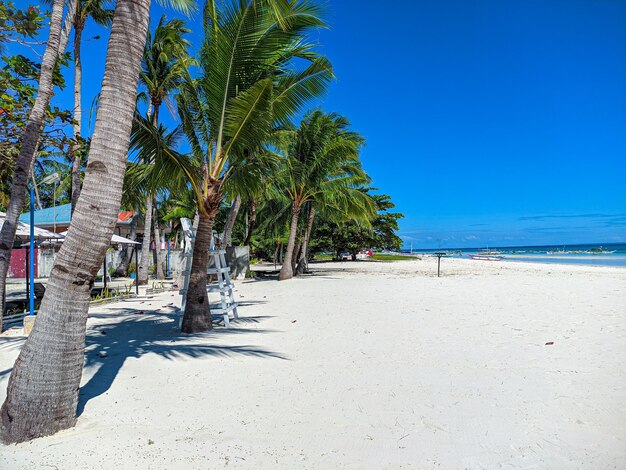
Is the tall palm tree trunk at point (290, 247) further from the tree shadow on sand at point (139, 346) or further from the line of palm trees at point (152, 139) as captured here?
the tree shadow on sand at point (139, 346)

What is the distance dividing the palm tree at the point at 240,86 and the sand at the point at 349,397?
6.34 ft

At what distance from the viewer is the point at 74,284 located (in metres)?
3.11

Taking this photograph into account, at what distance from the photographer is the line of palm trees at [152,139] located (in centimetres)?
309

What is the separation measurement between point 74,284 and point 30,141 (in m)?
4.58

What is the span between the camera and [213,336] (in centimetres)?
661

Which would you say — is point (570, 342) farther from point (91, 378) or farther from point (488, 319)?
point (91, 378)

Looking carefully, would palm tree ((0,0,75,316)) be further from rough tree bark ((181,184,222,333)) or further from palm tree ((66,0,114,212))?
palm tree ((66,0,114,212))

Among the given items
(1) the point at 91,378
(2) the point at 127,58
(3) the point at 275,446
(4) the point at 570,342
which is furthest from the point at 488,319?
(2) the point at 127,58

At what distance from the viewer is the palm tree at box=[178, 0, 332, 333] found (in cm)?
624

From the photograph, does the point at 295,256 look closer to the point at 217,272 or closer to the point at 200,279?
the point at 217,272

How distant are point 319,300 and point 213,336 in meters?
5.08

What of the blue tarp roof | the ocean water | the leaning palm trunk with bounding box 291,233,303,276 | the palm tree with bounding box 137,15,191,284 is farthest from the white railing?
the ocean water

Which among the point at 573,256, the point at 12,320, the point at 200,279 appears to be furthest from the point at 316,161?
the point at 573,256

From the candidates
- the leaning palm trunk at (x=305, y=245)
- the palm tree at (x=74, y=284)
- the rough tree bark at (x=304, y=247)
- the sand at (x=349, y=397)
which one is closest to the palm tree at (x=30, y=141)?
the sand at (x=349, y=397)
